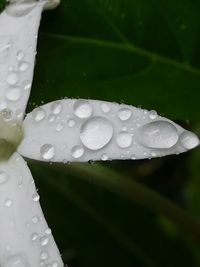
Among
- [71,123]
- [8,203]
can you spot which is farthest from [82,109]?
[8,203]

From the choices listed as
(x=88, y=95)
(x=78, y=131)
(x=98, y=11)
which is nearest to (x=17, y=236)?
(x=78, y=131)

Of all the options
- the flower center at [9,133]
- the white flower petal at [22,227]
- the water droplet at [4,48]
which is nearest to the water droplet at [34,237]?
the white flower petal at [22,227]

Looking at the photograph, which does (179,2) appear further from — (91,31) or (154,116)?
(154,116)

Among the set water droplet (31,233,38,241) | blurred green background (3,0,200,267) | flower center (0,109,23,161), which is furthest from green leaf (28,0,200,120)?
water droplet (31,233,38,241)

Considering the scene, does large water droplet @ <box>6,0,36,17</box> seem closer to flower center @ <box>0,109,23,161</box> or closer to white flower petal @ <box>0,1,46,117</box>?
white flower petal @ <box>0,1,46,117</box>

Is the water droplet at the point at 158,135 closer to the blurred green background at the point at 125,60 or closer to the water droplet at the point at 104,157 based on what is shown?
the water droplet at the point at 104,157

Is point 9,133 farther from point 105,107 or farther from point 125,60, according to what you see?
point 125,60
